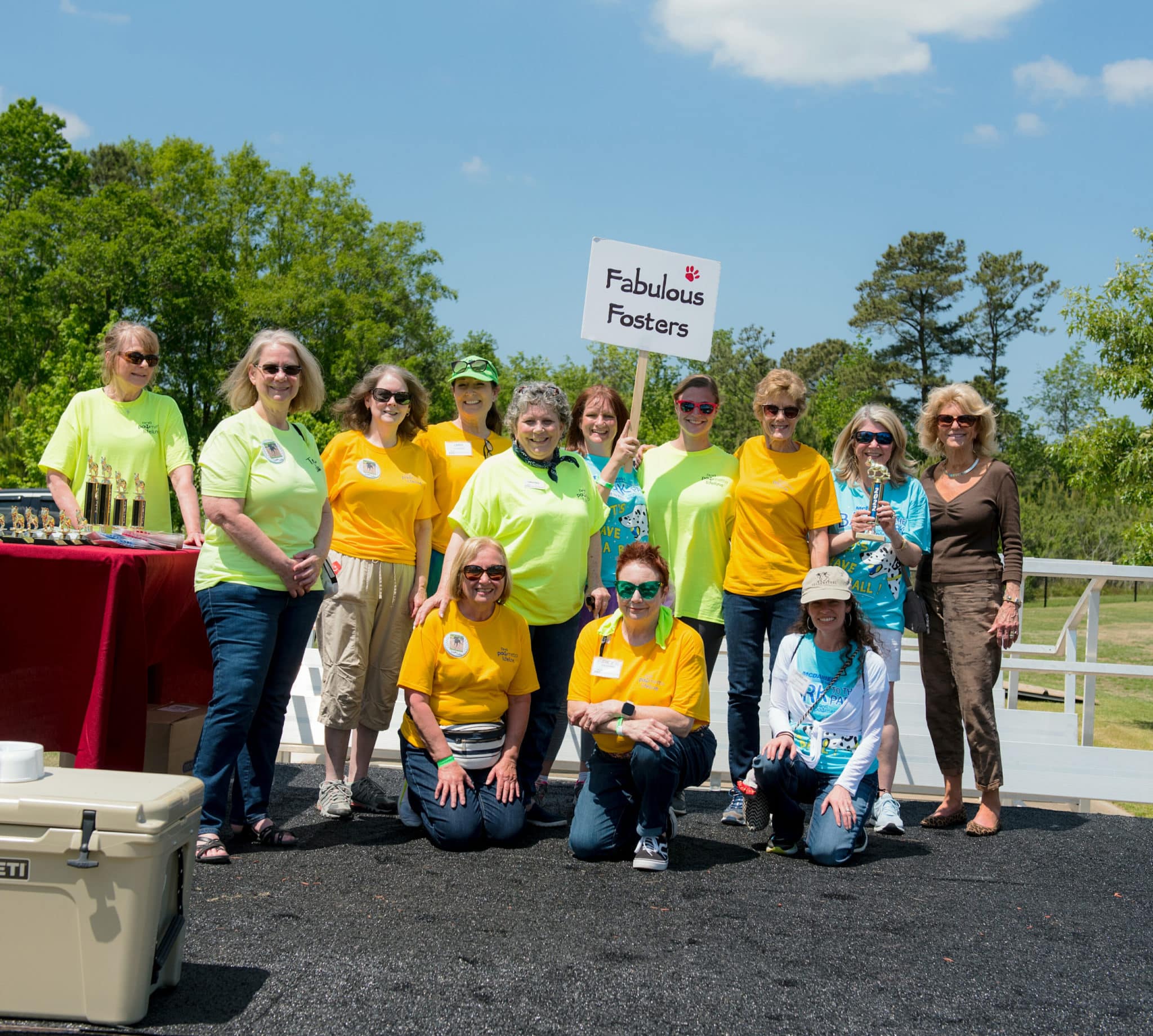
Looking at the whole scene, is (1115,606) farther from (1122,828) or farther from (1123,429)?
(1122,828)

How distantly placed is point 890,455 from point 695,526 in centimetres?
97

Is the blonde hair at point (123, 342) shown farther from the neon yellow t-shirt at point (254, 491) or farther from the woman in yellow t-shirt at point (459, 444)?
the woman in yellow t-shirt at point (459, 444)

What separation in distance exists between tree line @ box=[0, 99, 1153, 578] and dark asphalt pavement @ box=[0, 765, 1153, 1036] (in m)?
14.4

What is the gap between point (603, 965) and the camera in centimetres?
313

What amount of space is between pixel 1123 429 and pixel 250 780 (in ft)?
49.7

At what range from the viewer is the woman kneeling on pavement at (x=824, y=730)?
4.34 metres

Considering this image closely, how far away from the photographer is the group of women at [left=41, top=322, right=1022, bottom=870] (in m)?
4.19

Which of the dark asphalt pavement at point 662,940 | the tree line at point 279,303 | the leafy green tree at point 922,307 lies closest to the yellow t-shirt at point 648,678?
the dark asphalt pavement at point 662,940

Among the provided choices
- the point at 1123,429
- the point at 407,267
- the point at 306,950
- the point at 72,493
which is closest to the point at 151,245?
the point at 407,267

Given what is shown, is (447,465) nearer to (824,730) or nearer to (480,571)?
(480,571)

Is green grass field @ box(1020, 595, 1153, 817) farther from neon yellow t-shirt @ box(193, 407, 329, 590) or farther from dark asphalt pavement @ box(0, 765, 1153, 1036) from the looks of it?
neon yellow t-shirt @ box(193, 407, 329, 590)

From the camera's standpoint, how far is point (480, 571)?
4.35 metres

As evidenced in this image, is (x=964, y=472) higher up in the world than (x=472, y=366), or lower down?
lower down

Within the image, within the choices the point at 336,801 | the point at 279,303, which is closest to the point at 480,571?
the point at 336,801
